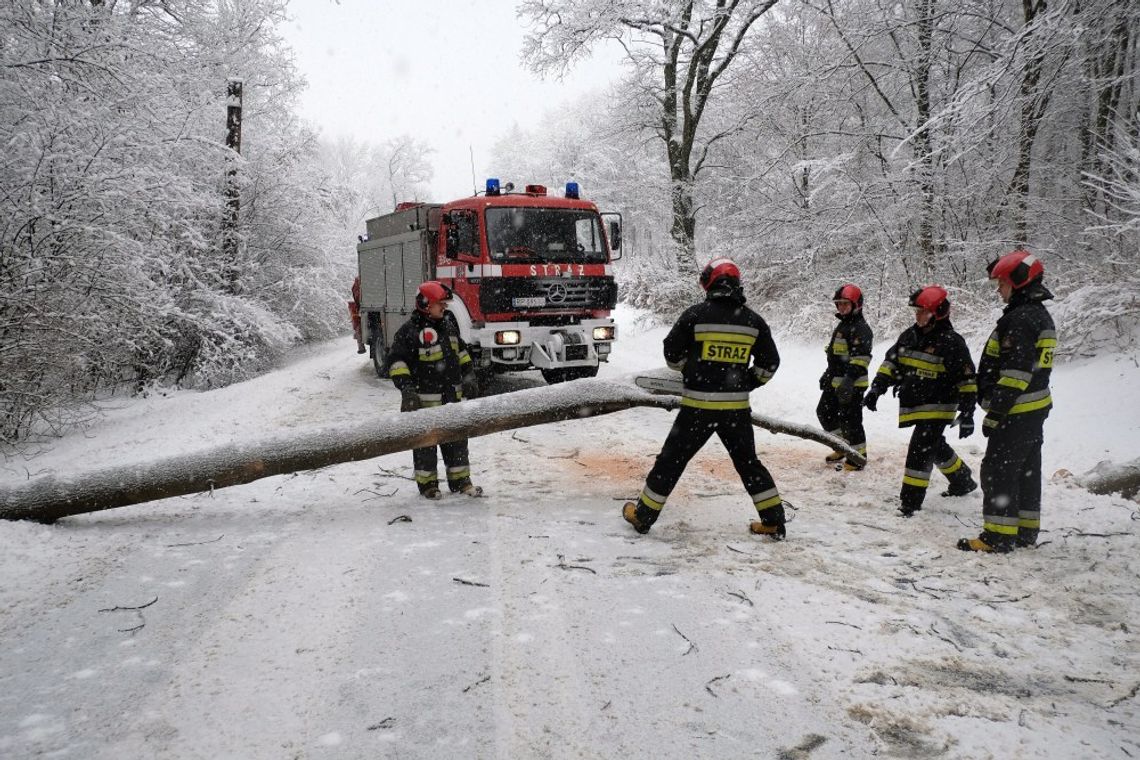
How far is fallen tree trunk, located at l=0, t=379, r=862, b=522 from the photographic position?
445cm

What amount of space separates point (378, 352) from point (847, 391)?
892cm

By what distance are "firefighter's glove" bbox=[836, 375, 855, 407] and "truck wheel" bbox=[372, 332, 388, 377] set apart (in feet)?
27.0

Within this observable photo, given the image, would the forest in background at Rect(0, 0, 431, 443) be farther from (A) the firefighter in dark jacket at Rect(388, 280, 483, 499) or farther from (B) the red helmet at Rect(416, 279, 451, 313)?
(B) the red helmet at Rect(416, 279, 451, 313)

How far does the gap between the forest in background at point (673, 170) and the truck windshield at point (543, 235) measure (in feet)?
13.7

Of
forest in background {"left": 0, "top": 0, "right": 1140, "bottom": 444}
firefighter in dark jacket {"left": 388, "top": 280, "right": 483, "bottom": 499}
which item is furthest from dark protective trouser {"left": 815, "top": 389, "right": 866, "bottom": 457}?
firefighter in dark jacket {"left": 388, "top": 280, "right": 483, "bottom": 499}

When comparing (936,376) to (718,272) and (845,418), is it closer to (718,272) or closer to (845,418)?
(845,418)

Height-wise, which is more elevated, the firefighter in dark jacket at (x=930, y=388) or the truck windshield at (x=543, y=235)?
the truck windshield at (x=543, y=235)

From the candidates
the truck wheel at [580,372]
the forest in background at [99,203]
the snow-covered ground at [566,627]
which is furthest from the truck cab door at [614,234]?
the forest in background at [99,203]

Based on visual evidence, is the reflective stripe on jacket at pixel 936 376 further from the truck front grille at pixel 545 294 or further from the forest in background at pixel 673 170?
the truck front grille at pixel 545 294

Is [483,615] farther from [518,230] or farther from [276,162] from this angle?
[276,162]

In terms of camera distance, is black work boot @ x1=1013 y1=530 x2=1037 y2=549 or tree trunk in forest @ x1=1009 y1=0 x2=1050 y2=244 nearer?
black work boot @ x1=1013 y1=530 x2=1037 y2=549

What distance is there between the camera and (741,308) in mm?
4125

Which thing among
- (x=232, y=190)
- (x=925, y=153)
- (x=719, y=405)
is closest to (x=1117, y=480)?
(x=719, y=405)

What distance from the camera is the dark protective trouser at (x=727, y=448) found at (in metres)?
4.11
